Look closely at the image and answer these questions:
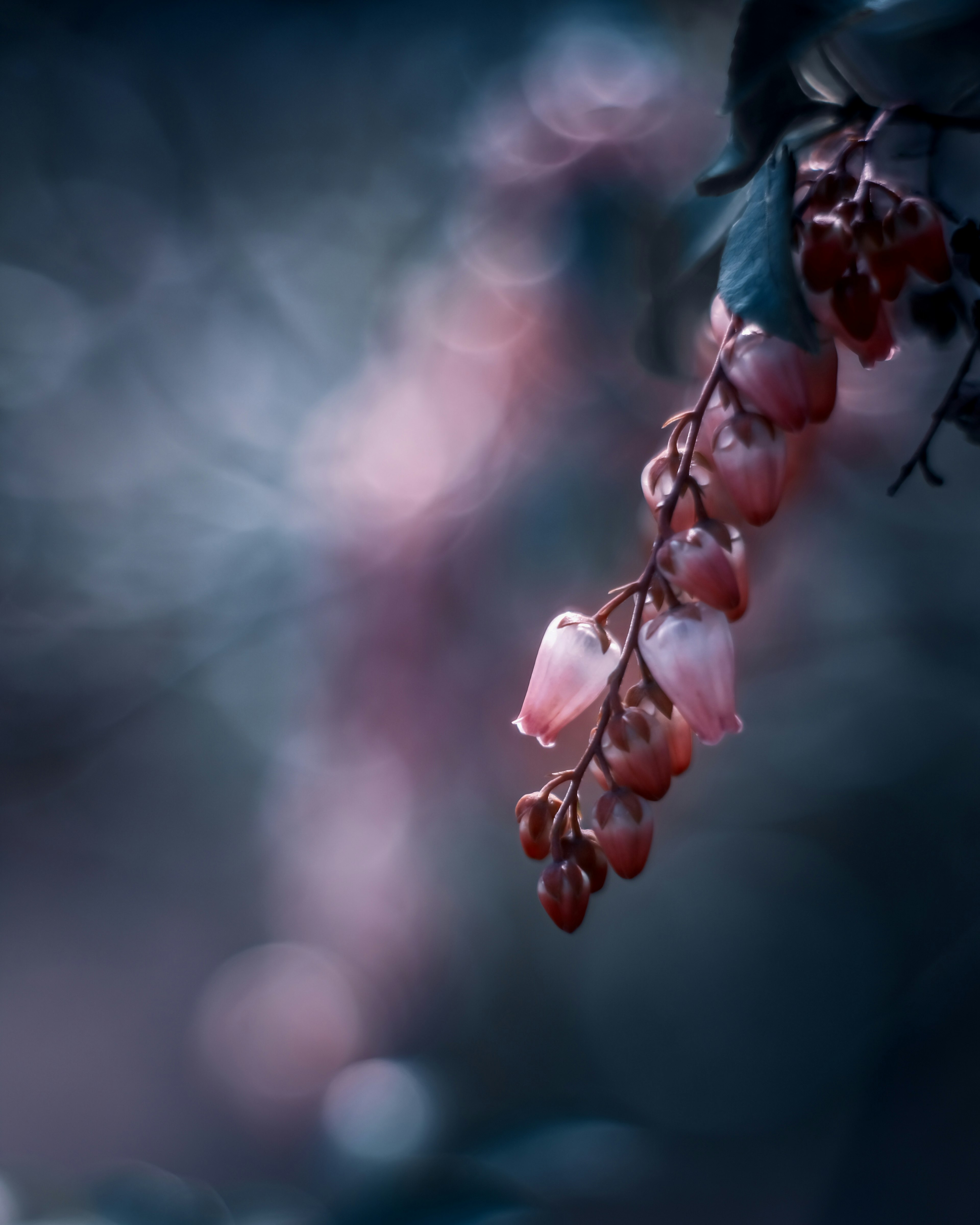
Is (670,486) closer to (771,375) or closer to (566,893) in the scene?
(771,375)

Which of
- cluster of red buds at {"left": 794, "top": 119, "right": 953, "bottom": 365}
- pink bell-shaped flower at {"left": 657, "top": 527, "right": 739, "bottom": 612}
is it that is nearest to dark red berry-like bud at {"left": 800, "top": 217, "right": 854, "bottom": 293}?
cluster of red buds at {"left": 794, "top": 119, "right": 953, "bottom": 365}

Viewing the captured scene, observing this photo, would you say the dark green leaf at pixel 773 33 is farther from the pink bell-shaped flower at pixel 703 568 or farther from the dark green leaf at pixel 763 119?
the pink bell-shaped flower at pixel 703 568

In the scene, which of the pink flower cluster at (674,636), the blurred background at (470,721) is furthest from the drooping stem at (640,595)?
the blurred background at (470,721)

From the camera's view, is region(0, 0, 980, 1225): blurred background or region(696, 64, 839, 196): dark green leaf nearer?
region(696, 64, 839, 196): dark green leaf

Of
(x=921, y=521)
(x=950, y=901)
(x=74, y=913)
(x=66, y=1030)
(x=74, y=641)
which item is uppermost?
(x=74, y=641)

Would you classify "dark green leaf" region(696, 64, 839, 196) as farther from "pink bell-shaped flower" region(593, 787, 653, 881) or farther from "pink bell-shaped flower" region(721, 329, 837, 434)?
"pink bell-shaped flower" region(593, 787, 653, 881)

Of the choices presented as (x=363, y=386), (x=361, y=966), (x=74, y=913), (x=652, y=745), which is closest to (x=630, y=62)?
(x=363, y=386)

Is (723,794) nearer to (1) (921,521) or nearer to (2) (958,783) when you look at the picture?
(2) (958,783)
